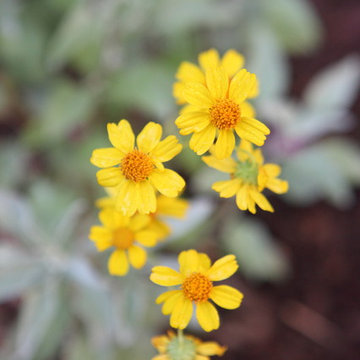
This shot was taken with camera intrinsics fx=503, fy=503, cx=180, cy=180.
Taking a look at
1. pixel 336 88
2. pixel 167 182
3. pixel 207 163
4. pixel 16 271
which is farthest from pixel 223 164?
pixel 336 88

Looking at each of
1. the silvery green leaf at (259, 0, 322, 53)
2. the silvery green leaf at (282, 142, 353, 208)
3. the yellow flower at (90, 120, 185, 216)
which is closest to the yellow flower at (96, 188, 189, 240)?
the yellow flower at (90, 120, 185, 216)

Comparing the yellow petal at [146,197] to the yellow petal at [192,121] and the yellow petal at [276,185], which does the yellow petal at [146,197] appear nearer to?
the yellow petal at [192,121]

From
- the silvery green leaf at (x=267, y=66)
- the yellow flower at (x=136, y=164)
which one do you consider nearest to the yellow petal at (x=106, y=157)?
the yellow flower at (x=136, y=164)

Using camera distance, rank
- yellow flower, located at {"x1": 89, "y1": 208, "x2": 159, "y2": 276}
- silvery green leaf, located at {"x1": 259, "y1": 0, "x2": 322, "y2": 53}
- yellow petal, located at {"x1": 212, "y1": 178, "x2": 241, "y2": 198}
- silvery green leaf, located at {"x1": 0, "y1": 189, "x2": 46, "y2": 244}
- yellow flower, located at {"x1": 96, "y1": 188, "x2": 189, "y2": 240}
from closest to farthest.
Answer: yellow petal, located at {"x1": 212, "y1": 178, "x2": 241, "y2": 198} < yellow flower, located at {"x1": 89, "y1": 208, "x2": 159, "y2": 276} < yellow flower, located at {"x1": 96, "y1": 188, "x2": 189, "y2": 240} < silvery green leaf, located at {"x1": 0, "y1": 189, "x2": 46, "y2": 244} < silvery green leaf, located at {"x1": 259, "y1": 0, "x2": 322, "y2": 53}

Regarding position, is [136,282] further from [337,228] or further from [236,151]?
[337,228]

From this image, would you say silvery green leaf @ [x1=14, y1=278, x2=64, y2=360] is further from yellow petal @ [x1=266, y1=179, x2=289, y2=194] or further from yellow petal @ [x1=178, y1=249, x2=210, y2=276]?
yellow petal @ [x1=266, y1=179, x2=289, y2=194]

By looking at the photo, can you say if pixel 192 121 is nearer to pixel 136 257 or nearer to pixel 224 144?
pixel 224 144
